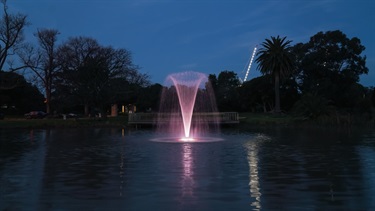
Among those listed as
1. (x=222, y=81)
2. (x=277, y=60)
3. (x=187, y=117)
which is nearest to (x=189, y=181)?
(x=187, y=117)

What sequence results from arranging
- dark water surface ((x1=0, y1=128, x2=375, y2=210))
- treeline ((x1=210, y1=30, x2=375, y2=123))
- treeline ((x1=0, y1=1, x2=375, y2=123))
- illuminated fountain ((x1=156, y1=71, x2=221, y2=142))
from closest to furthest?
dark water surface ((x1=0, y1=128, x2=375, y2=210)) < illuminated fountain ((x1=156, y1=71, x2=221, y2=142)) < treeline ((x1=0, y1=1, x2=375, y2=123)) < treeline ((x1=210, y1=30, x2=375, y2=123))

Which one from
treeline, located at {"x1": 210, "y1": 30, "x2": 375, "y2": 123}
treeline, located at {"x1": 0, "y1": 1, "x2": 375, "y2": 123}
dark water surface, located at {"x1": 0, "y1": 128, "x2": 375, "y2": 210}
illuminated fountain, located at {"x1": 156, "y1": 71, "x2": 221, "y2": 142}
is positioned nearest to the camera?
dark water surface, located at {"x1": 0, "y1": 128, "x2": 375, "y2": 210}

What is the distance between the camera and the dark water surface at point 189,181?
10.3 meters

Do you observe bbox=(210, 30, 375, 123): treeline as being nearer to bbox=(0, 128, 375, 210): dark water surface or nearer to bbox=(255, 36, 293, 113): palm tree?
bbox=(255, 36, 293, 113): palm tree

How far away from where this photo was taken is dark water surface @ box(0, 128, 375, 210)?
10.3 metres

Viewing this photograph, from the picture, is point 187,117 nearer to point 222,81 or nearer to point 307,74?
point 307,74

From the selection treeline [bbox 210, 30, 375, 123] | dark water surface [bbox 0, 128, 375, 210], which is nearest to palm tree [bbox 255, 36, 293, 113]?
treeline [bbox 210, 30, 375, 123]

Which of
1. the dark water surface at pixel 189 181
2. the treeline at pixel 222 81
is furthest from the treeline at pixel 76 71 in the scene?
the dark water surface at pixel 189 181

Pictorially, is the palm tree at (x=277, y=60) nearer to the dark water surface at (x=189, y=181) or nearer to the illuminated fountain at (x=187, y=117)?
the illuminated fountain at (x=187, y=117)

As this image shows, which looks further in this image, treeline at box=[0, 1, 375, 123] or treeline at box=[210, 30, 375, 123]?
treeline at box=[210, 30, 375, 123]

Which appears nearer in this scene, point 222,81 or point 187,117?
point 187,117

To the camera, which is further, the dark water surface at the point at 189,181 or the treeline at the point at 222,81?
the treeline at the point at 222,81

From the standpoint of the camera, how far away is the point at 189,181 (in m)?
13.4

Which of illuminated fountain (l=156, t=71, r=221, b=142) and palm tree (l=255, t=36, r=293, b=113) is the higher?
palm tree (l=255, t=36, r=293, b=113)
